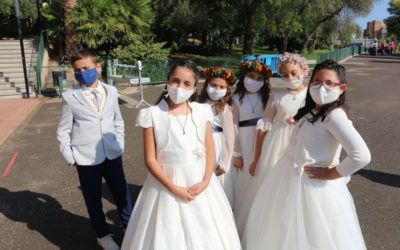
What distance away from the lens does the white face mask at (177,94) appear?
2322mm

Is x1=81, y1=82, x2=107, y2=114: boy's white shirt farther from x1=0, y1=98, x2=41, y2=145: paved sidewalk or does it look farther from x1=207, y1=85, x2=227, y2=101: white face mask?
x1=0, y1=98, x2=41, y2=145: paved sidewalk

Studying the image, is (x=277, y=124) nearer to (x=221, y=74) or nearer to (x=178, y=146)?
(x=221, y=74)

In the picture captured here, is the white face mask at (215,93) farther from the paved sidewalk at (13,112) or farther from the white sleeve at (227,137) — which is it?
the paved sidewalk at (13,112)

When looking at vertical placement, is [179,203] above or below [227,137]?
below

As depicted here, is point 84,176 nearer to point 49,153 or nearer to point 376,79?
point 49,153

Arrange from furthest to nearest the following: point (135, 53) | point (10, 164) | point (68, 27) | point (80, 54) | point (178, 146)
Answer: point (135, 53)
point (68, 27)
point (10, 164)
point (80, 54)
point (178, 146)

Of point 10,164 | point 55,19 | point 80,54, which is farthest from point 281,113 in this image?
point 55,19

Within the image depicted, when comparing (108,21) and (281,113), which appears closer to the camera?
(281,113)

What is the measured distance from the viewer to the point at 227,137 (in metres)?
3.13

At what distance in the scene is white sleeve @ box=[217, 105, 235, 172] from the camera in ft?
10.3

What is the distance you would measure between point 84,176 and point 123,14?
14927 millimetres

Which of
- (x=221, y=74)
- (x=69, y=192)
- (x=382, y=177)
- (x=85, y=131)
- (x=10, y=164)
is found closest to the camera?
(x=85, y=131)

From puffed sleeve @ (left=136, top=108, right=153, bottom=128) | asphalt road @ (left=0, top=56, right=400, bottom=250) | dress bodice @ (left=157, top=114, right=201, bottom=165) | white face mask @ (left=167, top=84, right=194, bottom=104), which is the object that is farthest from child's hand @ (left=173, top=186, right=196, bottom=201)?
asphalt road @ (left=0, top=56, right=400, bottom=250)

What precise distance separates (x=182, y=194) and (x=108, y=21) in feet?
50.1
